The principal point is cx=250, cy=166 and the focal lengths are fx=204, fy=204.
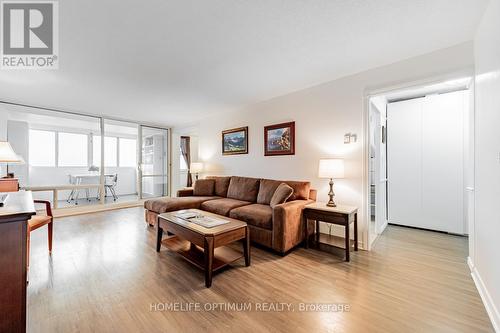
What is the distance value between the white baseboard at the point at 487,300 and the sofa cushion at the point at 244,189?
2645 millimetres

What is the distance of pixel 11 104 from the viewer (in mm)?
3965

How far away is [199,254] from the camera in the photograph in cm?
231

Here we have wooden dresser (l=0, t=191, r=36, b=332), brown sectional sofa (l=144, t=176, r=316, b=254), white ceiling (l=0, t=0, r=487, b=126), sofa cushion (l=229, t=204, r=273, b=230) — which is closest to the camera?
wooden dresser (l=0, t=191, r=36, b=332)

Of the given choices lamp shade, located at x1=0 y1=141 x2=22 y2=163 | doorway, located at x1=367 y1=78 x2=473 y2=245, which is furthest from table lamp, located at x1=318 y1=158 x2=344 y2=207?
lamp shade, located at x1=0 y1=141 x2=22 y2=163

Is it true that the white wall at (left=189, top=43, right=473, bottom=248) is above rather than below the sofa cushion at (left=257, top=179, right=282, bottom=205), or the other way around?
above

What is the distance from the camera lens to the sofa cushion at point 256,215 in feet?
8.53

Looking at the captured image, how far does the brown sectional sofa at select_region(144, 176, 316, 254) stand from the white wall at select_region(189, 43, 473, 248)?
0.36 meters

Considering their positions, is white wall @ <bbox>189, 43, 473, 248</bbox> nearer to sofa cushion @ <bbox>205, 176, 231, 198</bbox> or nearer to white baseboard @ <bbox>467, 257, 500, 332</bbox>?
sofa cushion @ <bbox>205, 176, 231, 198</bbox>

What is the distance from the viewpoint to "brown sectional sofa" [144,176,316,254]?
2.47m

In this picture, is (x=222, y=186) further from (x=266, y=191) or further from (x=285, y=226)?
(x=285, y=226)

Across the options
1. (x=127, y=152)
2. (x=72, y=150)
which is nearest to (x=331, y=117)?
(x=127, y=152)

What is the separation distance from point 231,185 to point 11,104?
455 cm

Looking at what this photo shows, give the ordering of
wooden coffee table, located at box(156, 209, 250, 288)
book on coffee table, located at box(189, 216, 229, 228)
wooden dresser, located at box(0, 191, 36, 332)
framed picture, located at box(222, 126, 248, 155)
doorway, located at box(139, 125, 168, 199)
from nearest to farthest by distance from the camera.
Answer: wooden dresser, located at box(0, 191, 36, 332) < wooden coffee table, located at box(156, 209, 250, 288) < book on coffee table, located at box(189, 216, 229, 228) < framed picture, located at box(222, 126, 248, 155) < doorway, located at box(139, 125, 168, 199)

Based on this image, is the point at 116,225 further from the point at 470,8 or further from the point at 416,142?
the point at 416,142
